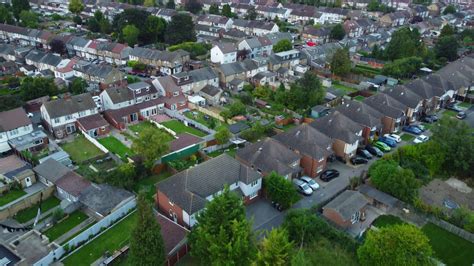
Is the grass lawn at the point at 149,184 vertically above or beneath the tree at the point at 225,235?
beneath

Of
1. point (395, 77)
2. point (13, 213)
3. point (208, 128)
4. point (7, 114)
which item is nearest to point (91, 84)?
point (7, 114)

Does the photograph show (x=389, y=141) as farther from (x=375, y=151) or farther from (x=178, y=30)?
(x=178, y=30)

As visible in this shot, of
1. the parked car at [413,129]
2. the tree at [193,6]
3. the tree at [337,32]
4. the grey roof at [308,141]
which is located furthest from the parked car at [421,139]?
the tree at [193,6]

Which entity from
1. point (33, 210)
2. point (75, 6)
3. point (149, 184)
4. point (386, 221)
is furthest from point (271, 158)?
point (75, 6)

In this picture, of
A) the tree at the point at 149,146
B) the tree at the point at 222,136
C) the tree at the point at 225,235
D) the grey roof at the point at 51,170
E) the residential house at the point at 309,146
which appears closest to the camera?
the tree at the point at 225,235

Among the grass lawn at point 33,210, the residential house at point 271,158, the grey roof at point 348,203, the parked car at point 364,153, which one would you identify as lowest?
the grass lawn at point 33,210

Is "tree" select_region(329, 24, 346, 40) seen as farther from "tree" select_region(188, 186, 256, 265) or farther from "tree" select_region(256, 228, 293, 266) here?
"tree" select_region(256, 228, 293, 266)

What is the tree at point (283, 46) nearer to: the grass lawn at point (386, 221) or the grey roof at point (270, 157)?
the grey roof at point (270, 157)
